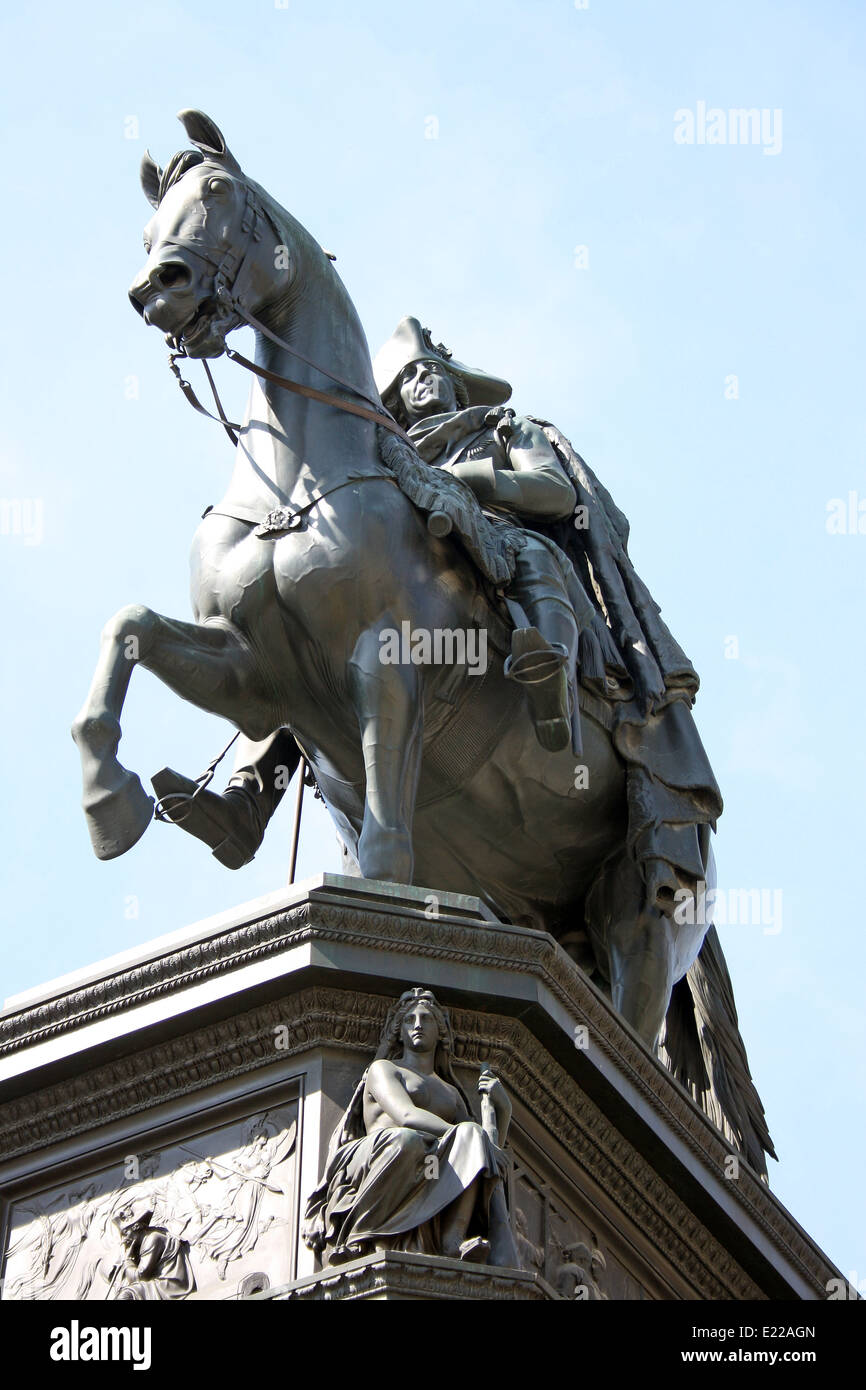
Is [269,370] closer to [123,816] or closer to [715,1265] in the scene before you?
[123,816]

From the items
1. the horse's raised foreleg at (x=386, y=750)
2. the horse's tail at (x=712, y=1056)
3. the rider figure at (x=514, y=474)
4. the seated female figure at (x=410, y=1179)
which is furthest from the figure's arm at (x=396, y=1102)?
the horse's tail at (x=712, y=1056)

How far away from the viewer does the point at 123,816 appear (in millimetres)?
11234

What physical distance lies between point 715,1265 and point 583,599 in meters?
4.01

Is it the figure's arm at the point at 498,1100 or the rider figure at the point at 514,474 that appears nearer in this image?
the figure's arm at the point at 498,1100

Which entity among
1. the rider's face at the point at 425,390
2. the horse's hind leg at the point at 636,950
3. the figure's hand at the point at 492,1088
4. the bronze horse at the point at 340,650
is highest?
the rider's face at the point at 425,390

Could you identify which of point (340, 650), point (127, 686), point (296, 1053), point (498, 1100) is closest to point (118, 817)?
point (127, 686)

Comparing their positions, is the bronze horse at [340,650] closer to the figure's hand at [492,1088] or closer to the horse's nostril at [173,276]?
the horse's nostril at [173,276]

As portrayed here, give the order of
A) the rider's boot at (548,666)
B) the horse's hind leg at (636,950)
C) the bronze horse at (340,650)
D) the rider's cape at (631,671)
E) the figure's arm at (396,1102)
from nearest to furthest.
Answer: the figure's arm at (396,1102)
the bronze horse at (340,650)
the rider's boot at (548,666)
the rider's cape at (631,671)
the horse's hind leg at (636,950)

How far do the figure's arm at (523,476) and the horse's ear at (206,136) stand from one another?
2124 mm

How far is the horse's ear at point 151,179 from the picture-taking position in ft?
43.9

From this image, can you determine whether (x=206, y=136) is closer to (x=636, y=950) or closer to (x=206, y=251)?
(x=206, y=251)

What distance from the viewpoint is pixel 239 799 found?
12.9 meters

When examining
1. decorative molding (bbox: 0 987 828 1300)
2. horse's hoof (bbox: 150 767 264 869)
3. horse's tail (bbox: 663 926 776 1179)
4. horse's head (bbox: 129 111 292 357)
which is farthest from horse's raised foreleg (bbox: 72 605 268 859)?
horse's tail (bbox: 663 926 776 1179)
